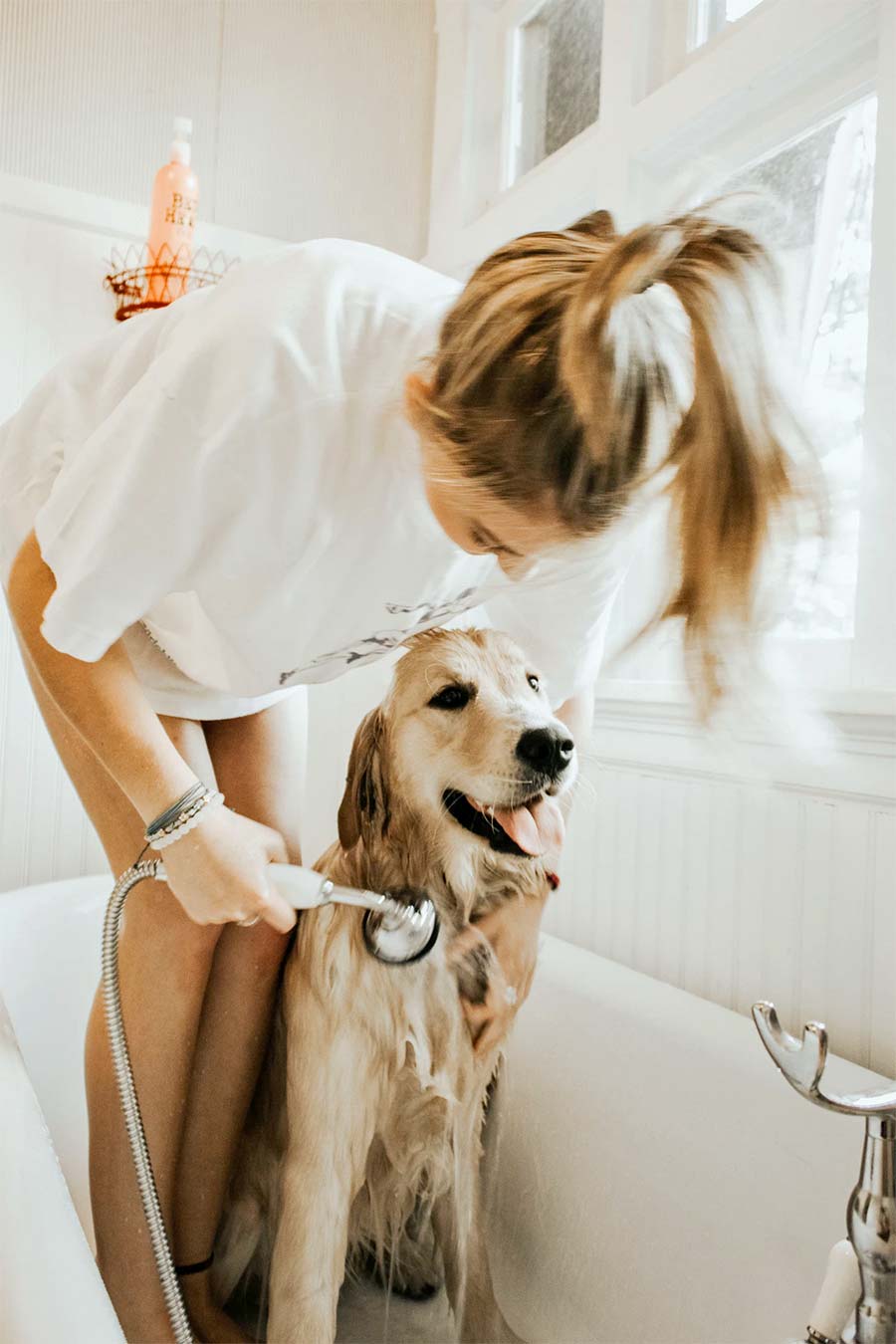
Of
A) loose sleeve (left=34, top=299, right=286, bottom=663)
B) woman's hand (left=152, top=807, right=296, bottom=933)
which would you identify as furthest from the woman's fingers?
loose sleeve (left=34, top=299, right=286, bottom=663)

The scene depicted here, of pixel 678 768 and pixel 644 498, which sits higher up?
pixel 644 498

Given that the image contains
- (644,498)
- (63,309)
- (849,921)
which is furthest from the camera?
(63,309)

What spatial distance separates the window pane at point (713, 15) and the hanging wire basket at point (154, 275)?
508 mm

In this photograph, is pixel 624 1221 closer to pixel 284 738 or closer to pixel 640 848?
pixel 640 848

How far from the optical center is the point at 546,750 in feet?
2.10

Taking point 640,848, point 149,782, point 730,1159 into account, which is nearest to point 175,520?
point 149,782

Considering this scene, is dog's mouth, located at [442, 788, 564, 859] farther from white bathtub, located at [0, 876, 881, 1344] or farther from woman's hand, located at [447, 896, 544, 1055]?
white bathtub, located at [0, 876, 881, 1344]

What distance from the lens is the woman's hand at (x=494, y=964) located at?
650mm

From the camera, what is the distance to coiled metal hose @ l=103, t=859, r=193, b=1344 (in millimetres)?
648

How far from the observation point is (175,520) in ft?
2.04

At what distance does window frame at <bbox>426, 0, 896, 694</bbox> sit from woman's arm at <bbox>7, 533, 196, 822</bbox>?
1.15ft

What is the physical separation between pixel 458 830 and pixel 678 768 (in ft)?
1.07

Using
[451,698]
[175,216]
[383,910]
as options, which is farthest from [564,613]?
[175,216]

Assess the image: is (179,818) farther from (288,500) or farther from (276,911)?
(288,500)
